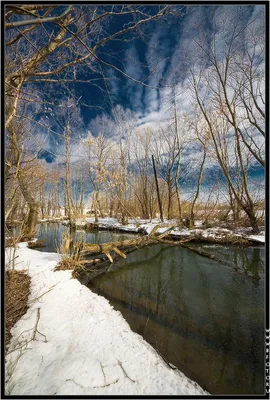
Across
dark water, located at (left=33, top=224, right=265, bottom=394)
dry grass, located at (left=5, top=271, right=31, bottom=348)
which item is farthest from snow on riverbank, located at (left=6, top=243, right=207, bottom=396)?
dark water, located at (left=33, top=224, right=265, bottom=394)

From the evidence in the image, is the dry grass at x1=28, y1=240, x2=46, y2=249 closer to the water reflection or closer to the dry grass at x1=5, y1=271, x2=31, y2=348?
the dry grass at x1=5, y1=271, x2=31, y2=348

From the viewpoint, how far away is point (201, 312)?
3529 mm

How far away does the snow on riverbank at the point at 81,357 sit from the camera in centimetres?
160

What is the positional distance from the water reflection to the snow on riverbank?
54cm

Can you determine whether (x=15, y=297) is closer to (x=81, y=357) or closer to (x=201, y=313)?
(x=81, y=357)

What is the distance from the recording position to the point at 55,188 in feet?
132

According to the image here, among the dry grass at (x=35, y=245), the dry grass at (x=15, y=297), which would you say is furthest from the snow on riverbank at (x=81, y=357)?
the dry grass at (x=35, y=245)

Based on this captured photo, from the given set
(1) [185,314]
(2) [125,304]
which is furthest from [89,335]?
(1) [185,314]

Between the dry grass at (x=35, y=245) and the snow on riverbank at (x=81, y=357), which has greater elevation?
the snow on riverbank at (x=81, y=357)

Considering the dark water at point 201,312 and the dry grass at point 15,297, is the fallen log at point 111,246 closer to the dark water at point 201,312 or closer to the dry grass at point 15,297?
the dark water at point 201,312

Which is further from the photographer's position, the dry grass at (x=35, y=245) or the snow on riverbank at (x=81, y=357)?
the dry grass at (x=35, y=245)

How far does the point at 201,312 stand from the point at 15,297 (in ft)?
12.2

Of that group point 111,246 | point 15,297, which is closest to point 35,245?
point 111,246

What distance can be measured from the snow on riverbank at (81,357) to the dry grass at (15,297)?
10cm
